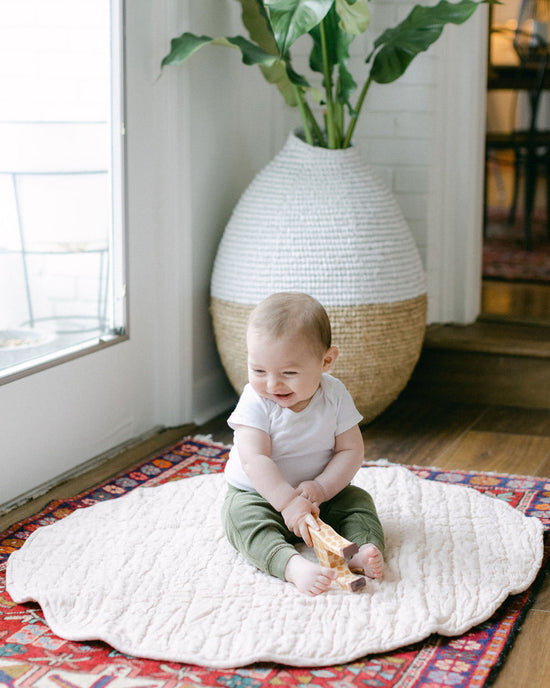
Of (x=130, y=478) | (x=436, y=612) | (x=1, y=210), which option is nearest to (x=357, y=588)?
(x=436, y=612)

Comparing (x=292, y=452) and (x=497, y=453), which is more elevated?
(x=292, y=452)

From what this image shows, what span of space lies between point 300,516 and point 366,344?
0.83m

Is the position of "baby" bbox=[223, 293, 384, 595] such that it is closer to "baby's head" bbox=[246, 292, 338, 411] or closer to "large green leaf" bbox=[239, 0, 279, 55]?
"baby's head" bbox=[246, 292, 338, 411]

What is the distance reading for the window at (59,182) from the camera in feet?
6.22

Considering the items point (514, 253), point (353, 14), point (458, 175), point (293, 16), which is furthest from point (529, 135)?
point (293, 16)

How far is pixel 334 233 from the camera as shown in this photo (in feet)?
7.54

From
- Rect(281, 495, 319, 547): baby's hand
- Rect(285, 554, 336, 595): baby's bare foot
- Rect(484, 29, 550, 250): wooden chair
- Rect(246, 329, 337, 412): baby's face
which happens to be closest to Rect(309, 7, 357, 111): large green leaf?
Rect(246, 329, 337, 412): baby's face

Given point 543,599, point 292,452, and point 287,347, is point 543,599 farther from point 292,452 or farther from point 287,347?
point 287,347

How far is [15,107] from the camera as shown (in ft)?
6.18

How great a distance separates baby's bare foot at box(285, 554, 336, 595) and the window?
730 millimetres

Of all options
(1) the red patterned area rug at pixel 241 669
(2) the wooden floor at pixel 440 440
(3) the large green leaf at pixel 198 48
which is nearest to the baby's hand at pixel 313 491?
(1) the red patterned area rug at pixel 241 669

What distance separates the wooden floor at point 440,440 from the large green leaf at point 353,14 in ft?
3.24

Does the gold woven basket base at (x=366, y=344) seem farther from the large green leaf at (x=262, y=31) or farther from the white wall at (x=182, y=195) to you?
the large green leaf at (x=262, y=31)

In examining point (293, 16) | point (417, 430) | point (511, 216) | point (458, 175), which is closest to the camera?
point (293, 16)
